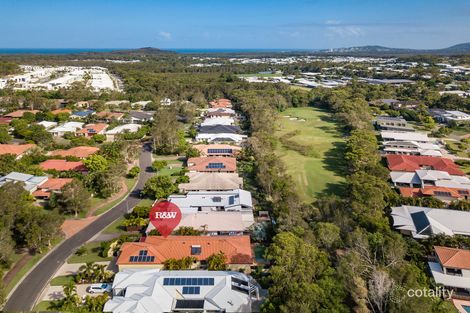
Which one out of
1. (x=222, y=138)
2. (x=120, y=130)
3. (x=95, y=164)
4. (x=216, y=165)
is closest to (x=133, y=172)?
(x=95, y=164)

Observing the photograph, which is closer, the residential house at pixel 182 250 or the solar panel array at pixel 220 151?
the residential house at pixel 182 250

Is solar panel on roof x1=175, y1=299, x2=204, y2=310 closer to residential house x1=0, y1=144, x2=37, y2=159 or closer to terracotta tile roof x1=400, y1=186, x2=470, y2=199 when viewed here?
terracotta tile roof x1=400, y1=186, x2=470, y2=199

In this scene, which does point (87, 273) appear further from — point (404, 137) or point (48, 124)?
point (404, 137)

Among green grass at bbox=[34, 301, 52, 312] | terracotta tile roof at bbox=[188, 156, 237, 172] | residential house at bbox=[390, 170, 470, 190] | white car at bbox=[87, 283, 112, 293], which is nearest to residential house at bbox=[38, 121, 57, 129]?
terracotta tile roof at bbox=[188, 156, 237, 172]

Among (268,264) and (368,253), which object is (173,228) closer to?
(268,264)

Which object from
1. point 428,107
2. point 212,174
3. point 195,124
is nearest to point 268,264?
point 212,174

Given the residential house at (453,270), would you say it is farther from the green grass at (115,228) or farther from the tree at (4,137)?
the tree at (4,137)

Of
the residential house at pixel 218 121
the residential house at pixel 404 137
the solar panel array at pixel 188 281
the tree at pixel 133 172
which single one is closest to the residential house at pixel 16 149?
the tree at pixel 133 172
